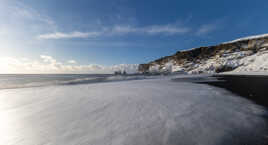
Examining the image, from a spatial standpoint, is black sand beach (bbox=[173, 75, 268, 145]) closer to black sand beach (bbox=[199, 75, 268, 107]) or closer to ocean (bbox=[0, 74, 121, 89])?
black sand beach (bbox=[199, 75, 268, 107])

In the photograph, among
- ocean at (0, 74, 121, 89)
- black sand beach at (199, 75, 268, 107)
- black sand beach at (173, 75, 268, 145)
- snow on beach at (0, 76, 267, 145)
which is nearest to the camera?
snow on beach at (0, 76, 267, 145)

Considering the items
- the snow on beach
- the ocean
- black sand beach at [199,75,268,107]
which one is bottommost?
black sand beach at [199,75,268,107]

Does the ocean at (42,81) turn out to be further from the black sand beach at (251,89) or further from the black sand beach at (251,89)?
the black sand beach at (251,89)

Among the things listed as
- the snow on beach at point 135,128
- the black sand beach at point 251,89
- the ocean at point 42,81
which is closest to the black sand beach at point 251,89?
the black sand beach at point 251,89

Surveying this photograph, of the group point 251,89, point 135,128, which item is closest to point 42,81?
point 135,128

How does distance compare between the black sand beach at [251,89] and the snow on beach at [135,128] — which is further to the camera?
the black sand beach at [251,89]

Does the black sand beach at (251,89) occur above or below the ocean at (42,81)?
below

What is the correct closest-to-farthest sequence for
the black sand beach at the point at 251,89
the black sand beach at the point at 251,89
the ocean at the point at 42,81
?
the black sand beach at the point at 251,89 → the black sand beach at the point at 251,89 → the ocean at the point at 42,81

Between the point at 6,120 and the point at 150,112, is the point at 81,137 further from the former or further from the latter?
the point at 6,120

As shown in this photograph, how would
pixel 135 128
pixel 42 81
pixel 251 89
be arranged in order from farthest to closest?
pixel 42 81
pixel 251 89
pixel 135 128

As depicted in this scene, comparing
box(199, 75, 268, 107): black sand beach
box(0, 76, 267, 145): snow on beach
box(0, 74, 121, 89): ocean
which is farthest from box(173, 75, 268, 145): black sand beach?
box(0, 74, 121, 89): ocean

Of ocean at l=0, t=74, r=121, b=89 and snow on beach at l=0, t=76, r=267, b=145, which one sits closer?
snow on beach at l=0, t=76, r=267, b=145

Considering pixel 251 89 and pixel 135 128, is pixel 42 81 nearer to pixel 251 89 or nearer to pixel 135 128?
pixel 135 128

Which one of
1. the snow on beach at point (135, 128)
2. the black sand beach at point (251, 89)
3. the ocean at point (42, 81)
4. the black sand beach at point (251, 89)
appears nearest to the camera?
the snow on beach at point (135, 128)
